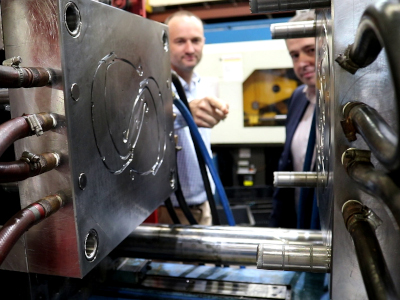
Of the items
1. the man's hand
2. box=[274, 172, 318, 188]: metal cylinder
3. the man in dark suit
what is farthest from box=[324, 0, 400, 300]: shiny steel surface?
the man in dark suit

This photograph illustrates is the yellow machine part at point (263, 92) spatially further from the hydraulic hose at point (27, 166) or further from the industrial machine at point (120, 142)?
the hydraulic hose at point (27, 166)

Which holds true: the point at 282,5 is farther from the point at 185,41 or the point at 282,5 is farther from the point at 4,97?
the point at 185,41

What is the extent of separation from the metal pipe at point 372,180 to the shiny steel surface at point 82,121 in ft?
0.77

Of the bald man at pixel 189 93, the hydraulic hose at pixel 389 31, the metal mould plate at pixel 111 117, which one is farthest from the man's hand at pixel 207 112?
the hydraulic hose at pixel 389 31

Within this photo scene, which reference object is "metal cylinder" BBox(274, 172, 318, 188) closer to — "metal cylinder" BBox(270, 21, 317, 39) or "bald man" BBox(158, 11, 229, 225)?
"metal cylinder" BBox(270, 21, 317, 39)

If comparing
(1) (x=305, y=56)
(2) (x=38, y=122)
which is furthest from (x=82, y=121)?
(1) (x=305, y=56)

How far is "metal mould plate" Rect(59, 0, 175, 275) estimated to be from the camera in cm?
34

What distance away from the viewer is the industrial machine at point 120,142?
25cm

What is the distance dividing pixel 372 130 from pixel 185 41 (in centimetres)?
154

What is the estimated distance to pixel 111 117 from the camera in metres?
0.40

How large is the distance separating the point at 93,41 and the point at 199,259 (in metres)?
0.36

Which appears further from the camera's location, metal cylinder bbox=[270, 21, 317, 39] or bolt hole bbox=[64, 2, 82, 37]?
metal cylinder bbox=[270, 21, 317, 39]

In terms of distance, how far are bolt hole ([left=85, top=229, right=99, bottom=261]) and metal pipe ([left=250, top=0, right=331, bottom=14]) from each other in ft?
1.00

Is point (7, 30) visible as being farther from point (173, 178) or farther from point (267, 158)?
point (267, 158)
